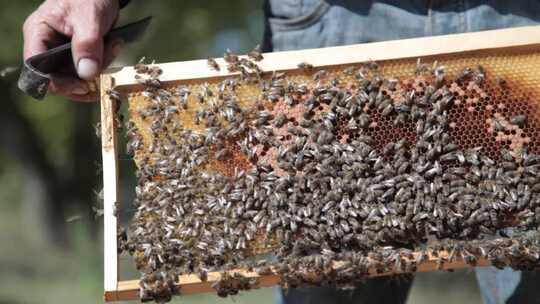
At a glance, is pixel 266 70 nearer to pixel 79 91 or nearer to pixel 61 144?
pixel 79 91

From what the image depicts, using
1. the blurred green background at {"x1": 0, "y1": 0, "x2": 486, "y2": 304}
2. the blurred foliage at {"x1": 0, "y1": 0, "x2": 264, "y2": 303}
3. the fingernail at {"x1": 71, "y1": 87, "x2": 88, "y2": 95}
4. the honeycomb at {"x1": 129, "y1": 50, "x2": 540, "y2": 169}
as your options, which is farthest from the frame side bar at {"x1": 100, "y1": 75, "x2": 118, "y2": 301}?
the blurred foliage at {"x1": 0, "y1": 0, "x2": 264, "y2": 303}

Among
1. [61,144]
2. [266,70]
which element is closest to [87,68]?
[266,70]

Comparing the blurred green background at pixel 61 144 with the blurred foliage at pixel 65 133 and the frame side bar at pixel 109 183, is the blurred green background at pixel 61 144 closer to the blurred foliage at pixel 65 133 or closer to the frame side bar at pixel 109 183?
the blurred foliage at pixel 65 133

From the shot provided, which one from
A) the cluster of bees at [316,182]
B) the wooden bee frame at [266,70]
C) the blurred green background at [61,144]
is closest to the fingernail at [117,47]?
the wooden bee frame at [266,70]

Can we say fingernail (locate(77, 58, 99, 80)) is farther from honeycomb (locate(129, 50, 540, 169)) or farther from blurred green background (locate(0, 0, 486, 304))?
blurred green background (locate(0, 0, 486, 304))

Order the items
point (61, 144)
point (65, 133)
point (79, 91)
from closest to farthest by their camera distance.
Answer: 1. point (79, 91)
2. point (61, 144)
3. point (65, 133)
